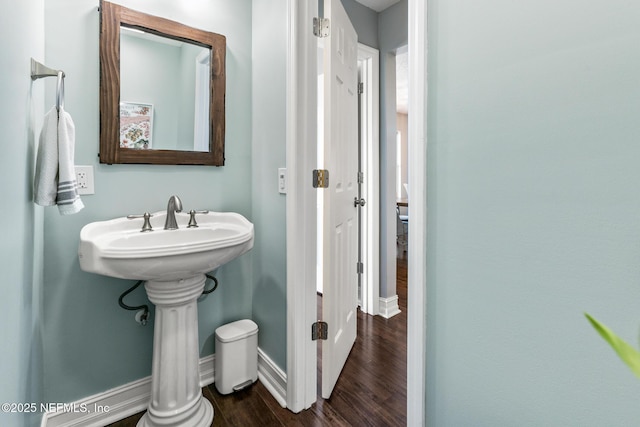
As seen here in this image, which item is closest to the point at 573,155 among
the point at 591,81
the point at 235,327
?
the point at 591,81

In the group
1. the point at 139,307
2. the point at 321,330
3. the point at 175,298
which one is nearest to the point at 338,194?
the point at 321,330

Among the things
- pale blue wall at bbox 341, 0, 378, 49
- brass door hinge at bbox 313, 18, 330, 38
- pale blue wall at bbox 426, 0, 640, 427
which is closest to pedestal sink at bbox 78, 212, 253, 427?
pale blue wall at bbox 426, 0, 640, 427

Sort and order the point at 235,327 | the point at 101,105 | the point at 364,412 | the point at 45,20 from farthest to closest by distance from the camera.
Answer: the point at 235,327, the point at 364,412, the point at 101,105, the point at 45,20

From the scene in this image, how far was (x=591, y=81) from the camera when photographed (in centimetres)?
61

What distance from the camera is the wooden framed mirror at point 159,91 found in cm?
140

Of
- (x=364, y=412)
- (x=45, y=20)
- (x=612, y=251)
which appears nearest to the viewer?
(x=612, y=251)

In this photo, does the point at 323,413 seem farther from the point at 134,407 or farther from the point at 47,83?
the point at 47,83

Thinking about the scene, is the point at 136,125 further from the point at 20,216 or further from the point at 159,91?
the point at 20,216

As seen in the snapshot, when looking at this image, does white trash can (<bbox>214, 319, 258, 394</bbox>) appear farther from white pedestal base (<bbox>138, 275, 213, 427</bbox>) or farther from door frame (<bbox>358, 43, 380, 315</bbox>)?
door frame (<bbox>358, 43, 380, 315</bbox>)

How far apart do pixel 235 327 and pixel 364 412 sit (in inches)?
30.7

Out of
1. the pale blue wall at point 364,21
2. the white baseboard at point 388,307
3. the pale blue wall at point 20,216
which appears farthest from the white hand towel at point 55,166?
the white baseboard at point 388,307

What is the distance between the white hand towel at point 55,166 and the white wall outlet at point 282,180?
817 mm

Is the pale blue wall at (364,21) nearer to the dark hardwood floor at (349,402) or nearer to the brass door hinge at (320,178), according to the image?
the brass door hinge at (320,178)

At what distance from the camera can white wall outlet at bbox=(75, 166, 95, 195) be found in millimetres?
1348
